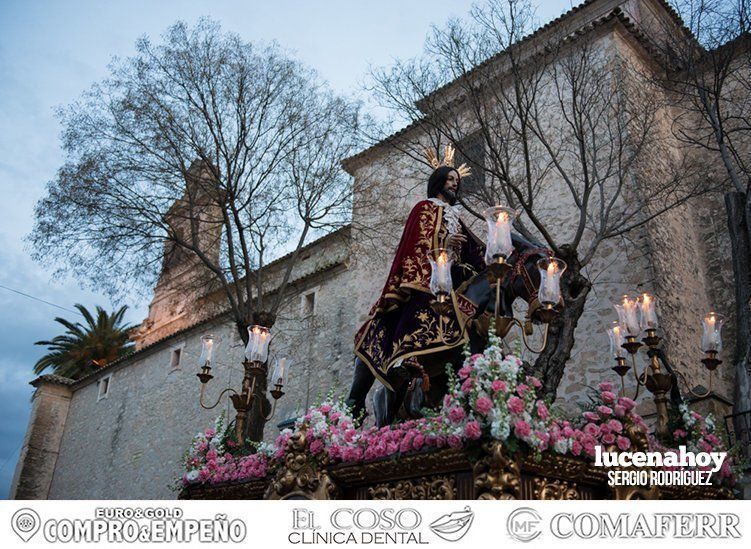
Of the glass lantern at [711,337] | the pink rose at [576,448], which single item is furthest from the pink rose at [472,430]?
the glass lantern at [711,337]

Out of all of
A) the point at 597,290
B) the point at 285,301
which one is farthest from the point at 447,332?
the point at 285,301

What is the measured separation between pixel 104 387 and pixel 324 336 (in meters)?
13.8

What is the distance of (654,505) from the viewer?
4574 millimetres

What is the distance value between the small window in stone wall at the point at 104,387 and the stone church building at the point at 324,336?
0.08 meters

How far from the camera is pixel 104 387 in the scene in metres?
29.2

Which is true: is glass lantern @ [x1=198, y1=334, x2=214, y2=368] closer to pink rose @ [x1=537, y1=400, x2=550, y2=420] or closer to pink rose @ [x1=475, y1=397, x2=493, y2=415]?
pink rose @ [x1=475, y1=397, x2=493, y2=415]

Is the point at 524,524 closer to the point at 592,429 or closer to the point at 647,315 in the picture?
the point at 592,429

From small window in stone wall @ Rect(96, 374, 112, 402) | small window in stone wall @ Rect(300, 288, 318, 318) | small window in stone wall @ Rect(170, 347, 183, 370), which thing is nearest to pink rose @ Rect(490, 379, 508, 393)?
small window in stone wall @ Rect(300, 288, 318, 318)

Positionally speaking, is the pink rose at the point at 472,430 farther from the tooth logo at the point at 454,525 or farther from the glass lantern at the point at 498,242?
the glass lantern at the point at 498,242

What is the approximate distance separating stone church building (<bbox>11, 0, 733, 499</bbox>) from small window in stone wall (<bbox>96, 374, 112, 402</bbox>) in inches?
3.0

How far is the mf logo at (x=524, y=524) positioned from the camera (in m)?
4.33

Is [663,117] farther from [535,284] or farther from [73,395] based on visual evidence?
[73,395]

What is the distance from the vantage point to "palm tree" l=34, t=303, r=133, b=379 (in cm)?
3512

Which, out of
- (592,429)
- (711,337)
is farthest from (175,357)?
(592,429)
